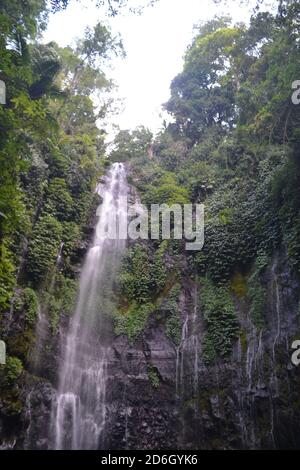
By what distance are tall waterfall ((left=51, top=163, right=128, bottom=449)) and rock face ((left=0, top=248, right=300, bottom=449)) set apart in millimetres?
246

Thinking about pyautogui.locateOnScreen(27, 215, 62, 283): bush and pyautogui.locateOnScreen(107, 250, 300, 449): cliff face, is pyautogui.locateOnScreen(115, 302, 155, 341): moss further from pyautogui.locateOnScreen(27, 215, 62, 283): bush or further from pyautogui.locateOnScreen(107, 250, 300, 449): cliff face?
pyautogui.locateOnScreen(27, 215, 62, 283): bush

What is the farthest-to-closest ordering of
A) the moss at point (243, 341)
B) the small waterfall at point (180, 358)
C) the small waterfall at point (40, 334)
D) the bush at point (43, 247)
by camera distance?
1. the bush at point (43, 247)
2. the small waterfall at point (180, 358)
3. the moss at point (243, 341)
4. the small waterfall at point (40, 334)

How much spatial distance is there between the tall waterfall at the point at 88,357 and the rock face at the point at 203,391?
0.81 ft

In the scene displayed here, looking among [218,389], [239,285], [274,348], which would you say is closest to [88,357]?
[218,389]

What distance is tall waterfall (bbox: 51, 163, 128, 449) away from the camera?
29.6 ft

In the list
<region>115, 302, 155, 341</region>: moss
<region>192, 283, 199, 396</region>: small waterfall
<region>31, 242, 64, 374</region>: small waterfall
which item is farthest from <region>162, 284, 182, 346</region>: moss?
<region>31, 242, 64, 374</region>: small waterfall

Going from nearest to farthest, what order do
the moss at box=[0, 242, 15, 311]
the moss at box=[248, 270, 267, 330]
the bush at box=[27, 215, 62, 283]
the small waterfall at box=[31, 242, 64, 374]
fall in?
the moss at box=[0, 242, 15, 311] < the small waterfall at box=[31, 242, 64, 374] < the moss at box=[248, 270, 267, 330] < the bush at box=[27, 215, 62, 283]

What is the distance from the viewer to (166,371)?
1013cm

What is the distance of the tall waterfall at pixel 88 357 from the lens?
902 cm

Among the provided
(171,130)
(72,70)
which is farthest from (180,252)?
(72,70)

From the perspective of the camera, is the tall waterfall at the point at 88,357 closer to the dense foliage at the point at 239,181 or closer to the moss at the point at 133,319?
the moss at the point at 133,319

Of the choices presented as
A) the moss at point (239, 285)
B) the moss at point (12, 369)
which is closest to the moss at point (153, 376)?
the moss at point (239, 285)

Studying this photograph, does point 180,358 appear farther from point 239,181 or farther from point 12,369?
point 239,181

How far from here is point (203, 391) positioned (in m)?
9.61
